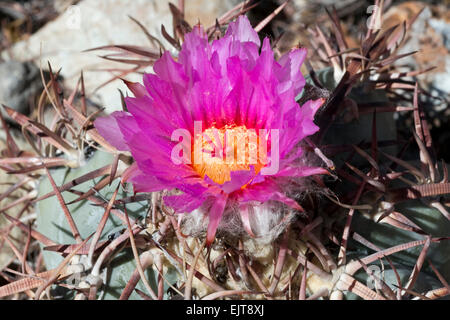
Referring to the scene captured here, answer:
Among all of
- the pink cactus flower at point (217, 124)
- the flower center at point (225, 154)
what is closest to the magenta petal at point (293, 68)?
the pink cactus flower at point (217, 124)

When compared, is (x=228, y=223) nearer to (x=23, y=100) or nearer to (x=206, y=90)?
(x=206, y=90)

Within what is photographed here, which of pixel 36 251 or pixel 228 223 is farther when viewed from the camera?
pixel 36 251

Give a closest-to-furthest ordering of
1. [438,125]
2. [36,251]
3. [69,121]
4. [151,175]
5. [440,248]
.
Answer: [151,175]
[440,248]
[69,121]
[36,251]
[438,125]

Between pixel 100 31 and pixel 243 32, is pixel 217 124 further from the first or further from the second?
pixel 100 31

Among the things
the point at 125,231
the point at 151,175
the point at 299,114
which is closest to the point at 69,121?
the point at 125,231

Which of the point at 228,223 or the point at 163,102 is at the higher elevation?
the point at 163,102

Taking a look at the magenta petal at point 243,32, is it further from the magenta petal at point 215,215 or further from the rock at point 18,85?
the rock at point 18,85

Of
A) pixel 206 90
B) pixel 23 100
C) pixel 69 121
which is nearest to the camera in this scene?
pixel 206 90

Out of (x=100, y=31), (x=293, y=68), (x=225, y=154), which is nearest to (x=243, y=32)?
(x=293, y=68)
